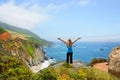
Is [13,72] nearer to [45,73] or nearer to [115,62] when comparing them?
[45,73]

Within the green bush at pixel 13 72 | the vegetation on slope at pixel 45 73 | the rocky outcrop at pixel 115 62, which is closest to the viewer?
the green bush at pixel 13 72

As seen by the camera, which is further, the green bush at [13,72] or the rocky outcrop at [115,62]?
the rocky outcrop at [115,62]

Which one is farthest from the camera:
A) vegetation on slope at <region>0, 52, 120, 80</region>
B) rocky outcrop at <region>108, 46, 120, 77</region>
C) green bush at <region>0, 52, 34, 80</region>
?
rocky outcrop at <region>108, 46, 120, 77</region>

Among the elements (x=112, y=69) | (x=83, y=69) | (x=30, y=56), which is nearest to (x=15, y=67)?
(x=83, y=69)

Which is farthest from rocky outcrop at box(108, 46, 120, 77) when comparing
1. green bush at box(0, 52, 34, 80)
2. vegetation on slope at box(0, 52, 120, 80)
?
green bush at box(0, 52, 34, 80)

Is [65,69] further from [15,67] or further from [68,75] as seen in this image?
[15,67]

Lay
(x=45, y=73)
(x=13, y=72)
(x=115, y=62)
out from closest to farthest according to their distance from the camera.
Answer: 1. (x=13, y=72)
2. (x=45, y=73)
3. (x=115, y=62)

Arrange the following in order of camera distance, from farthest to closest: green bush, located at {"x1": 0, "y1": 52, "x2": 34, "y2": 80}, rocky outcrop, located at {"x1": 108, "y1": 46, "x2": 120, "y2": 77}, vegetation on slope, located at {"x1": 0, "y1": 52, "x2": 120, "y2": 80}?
rocky outcrop, located at {"x1": 108, "y1": 46, "x2": 120, "y2": 77}
vegetation on slope, located at {"x1": 0, "y1": 52, "x2": 120, "y2": 80}
green bush, located at {"x1": 0, "y1": 52, "x2": 34, "y2": 80}

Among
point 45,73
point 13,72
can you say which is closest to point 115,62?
point 45,73

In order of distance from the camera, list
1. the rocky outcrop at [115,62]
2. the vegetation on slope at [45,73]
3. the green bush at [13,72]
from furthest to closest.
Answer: the rocky outcrop at [115,62], the vegetation on slope at [45,73], the green bush at [13,72]

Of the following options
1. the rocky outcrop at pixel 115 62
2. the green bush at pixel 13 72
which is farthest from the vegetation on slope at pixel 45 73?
the rocky outcrop at pixel 115 62

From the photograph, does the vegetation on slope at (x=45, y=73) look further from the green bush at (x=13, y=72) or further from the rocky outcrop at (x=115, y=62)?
the rocky outcrop at (x=115, y=62)

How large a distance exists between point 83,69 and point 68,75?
2.60m

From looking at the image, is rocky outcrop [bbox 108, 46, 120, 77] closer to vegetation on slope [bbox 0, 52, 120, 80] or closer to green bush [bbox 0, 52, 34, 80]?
vegetation on slope [bbox 0, 52, 120, 80]
